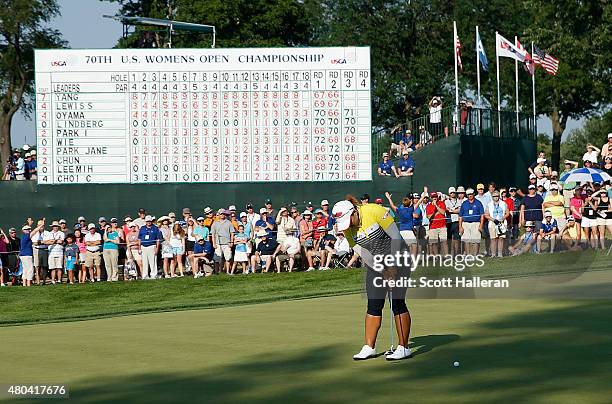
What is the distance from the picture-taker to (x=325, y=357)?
12.2 m

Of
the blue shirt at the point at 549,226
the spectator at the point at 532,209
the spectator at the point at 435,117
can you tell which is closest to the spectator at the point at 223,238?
the spectator at the point at 532,209

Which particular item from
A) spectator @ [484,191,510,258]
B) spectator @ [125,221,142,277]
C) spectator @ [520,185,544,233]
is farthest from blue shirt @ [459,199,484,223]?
spectator @ [125,221,142,277]

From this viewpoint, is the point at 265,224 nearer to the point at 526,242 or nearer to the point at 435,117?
the point at 526,242

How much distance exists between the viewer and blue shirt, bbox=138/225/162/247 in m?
27.5

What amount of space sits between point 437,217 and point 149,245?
7.39 meters

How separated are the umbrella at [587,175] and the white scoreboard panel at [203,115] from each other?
217 inches

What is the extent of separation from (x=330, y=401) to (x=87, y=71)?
2149 centimetres

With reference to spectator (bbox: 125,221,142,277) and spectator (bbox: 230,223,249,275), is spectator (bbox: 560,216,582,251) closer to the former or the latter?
spectator (bbox: 230,223,249,275)

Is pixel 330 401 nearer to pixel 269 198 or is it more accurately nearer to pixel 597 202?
pixel 597 202

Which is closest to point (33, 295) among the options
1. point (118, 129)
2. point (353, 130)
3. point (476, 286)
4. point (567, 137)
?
point (118, 129)

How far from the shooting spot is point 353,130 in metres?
29.8

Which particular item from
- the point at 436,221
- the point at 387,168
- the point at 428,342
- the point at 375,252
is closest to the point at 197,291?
the point at 436,221

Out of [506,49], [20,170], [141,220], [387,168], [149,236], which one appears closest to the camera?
[149,236]

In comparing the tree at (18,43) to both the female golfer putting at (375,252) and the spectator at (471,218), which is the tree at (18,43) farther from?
the female golfer putting at (375,252)
